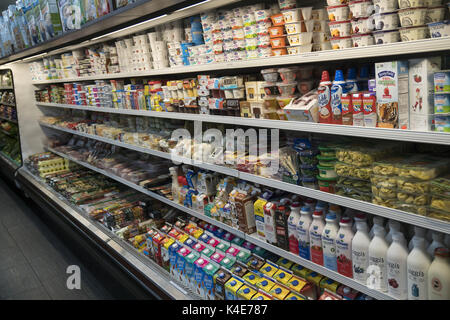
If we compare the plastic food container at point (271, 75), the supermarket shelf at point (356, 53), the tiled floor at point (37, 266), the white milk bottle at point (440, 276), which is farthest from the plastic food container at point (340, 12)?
the tiled floor at point (37, 266)

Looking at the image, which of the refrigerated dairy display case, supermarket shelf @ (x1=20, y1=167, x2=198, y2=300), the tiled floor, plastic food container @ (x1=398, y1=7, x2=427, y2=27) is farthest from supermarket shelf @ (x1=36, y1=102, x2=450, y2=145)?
the tiled floor

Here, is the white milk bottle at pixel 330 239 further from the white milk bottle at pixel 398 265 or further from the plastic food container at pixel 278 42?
the plastic food container at pixel 278 42

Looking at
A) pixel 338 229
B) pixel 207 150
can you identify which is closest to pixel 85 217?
pixel 207 150

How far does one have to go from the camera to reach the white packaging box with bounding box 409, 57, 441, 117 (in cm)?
138

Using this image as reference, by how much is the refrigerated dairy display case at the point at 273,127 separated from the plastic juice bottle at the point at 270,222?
1 centimetres

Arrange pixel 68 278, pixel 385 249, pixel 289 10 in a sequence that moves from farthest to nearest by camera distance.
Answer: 1. pixel 68 278
2. pixel 289 10
3. pixel 385 249

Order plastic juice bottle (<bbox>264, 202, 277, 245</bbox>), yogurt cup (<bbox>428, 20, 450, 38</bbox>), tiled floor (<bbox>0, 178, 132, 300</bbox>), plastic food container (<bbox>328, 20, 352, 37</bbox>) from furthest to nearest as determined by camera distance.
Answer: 1. tiled floor (<bbox>0, 178, 132, 300</bbox>)
2. plastic juice bottle (<bbox>264, 202, 277, 245</bbox>)
3. plastic food container (<bbox>328, 20, 352, 37</bbox>)
4. yogurt cup (<bbox>428, 20, 450, 38</bbox>)

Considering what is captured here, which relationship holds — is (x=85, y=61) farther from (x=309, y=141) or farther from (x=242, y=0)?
(x=309, y=141)

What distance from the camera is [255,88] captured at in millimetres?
2174

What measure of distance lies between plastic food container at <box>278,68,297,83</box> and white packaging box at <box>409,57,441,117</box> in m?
0.65

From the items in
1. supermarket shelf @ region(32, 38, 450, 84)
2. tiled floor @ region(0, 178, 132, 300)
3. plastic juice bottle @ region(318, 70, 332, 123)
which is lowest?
tiled floor @ region(0, 178, 132, 300)

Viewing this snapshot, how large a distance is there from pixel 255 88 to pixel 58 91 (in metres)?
3.79

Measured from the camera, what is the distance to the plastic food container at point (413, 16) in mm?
1365

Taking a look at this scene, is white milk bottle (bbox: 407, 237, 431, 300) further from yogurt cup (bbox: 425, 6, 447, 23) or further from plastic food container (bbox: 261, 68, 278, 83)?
plastic food container (bbox: 261, 68, 278, 83)
